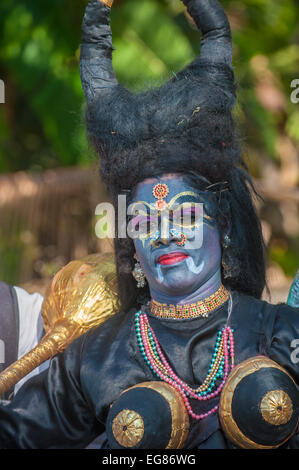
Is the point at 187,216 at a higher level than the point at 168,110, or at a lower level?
lower

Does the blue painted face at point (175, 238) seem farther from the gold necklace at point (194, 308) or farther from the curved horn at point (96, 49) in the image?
the curved horn at point (96, 49)

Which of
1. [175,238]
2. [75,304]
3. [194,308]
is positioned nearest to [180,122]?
[175,238]

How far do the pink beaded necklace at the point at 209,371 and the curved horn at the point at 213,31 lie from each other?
91 centimetres

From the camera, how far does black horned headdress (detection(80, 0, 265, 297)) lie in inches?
84.0

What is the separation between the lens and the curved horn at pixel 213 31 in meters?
2.16

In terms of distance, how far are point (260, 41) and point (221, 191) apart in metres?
6.32

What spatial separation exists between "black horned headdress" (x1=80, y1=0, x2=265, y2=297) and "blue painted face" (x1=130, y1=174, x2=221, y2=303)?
0.18ft

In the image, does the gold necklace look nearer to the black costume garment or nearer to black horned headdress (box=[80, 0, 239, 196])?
the black costume garment

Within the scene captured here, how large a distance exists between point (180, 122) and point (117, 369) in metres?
0.85

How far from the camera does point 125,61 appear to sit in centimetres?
653

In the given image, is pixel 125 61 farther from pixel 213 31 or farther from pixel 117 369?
pixel 117 369

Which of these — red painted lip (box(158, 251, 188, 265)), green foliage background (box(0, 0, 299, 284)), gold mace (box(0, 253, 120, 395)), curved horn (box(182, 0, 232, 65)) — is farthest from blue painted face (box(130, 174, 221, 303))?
green foliage background (box(0, 0, 299, 284))

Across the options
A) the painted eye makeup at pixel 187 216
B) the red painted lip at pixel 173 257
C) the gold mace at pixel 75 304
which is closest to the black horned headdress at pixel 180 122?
the painted eye makeup at pixel 187 216
